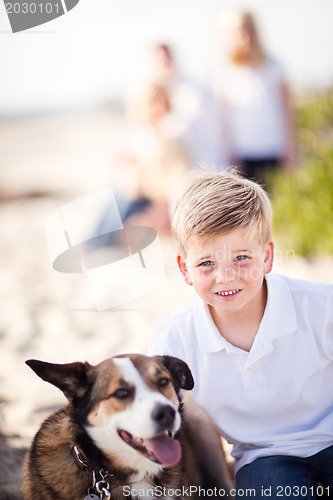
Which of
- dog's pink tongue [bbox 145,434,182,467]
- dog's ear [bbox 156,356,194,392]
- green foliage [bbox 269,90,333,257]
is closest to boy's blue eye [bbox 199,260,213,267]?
dog's ear [bbox 156,356,194,392]

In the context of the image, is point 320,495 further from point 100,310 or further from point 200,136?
point 200,136

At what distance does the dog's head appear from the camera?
1580mm

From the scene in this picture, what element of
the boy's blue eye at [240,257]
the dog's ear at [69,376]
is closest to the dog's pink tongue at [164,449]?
the dog's ear at [69,376]

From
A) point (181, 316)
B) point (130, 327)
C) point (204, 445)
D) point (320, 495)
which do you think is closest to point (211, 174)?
point (181, 316)

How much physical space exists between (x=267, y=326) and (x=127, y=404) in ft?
2.02

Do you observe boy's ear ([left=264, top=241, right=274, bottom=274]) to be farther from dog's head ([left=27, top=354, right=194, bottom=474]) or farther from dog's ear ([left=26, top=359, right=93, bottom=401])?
dog's ear ([left=26, top=359, right=93, bottom=401])

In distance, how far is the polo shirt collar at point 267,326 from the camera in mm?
1883

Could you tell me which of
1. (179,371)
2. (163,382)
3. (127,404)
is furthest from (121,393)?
(179,371)

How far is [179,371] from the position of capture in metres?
1.84

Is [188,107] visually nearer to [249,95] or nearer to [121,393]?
[249,95]

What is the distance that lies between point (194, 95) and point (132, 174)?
0.91 meters

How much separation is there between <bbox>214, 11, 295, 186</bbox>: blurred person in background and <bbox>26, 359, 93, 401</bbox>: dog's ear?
9.67ft

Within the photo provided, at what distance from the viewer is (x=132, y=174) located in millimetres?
4723

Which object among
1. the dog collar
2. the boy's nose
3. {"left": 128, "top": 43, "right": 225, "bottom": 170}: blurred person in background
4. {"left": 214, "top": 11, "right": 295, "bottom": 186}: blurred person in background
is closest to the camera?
the dog collar
